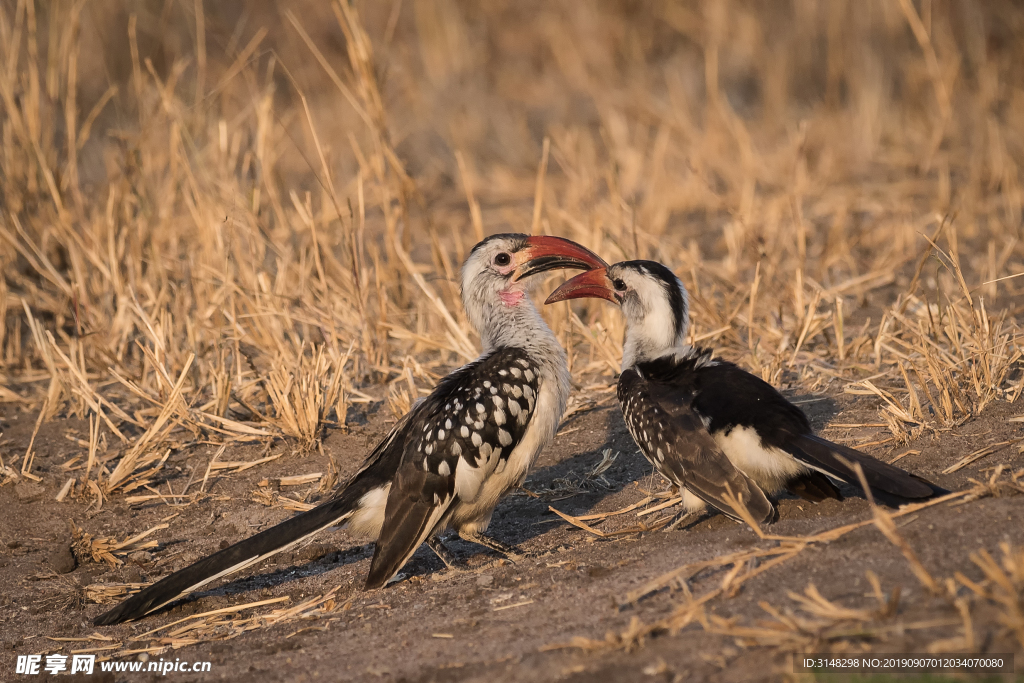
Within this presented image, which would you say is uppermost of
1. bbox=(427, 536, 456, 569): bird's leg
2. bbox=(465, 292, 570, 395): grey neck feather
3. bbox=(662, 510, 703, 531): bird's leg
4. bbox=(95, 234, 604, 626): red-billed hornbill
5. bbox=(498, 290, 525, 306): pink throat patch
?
bbox=(498, 290, 525, 306): pink throat patch

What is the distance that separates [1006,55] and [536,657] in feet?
30.9

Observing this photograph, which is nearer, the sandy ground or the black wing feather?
the sandy ground

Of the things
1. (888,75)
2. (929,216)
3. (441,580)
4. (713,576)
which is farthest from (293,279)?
(888,75)

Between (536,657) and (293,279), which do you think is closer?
(536,657)

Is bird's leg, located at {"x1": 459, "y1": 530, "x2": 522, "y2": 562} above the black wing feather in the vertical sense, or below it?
below

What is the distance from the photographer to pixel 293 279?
6254 millimetres

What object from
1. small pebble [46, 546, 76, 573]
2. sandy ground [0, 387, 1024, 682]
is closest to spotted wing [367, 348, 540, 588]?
sandy ground [0, 387, 1024, 682]

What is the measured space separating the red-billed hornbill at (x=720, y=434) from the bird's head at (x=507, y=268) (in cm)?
55

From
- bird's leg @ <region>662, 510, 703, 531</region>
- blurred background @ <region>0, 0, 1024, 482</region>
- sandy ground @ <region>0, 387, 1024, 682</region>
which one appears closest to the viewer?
sandy ground @ <region>0, 387, 1024, 682</region>

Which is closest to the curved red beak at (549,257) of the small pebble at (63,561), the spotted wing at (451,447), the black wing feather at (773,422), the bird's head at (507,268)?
the bird's head at (507,268)

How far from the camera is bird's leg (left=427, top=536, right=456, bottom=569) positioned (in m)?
4.00

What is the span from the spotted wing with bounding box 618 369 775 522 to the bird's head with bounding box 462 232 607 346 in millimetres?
810

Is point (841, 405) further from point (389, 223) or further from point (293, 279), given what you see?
point (293, 279)

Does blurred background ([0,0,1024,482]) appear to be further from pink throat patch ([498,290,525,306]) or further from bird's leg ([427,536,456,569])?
bird's leg ([427,536,456,569])
